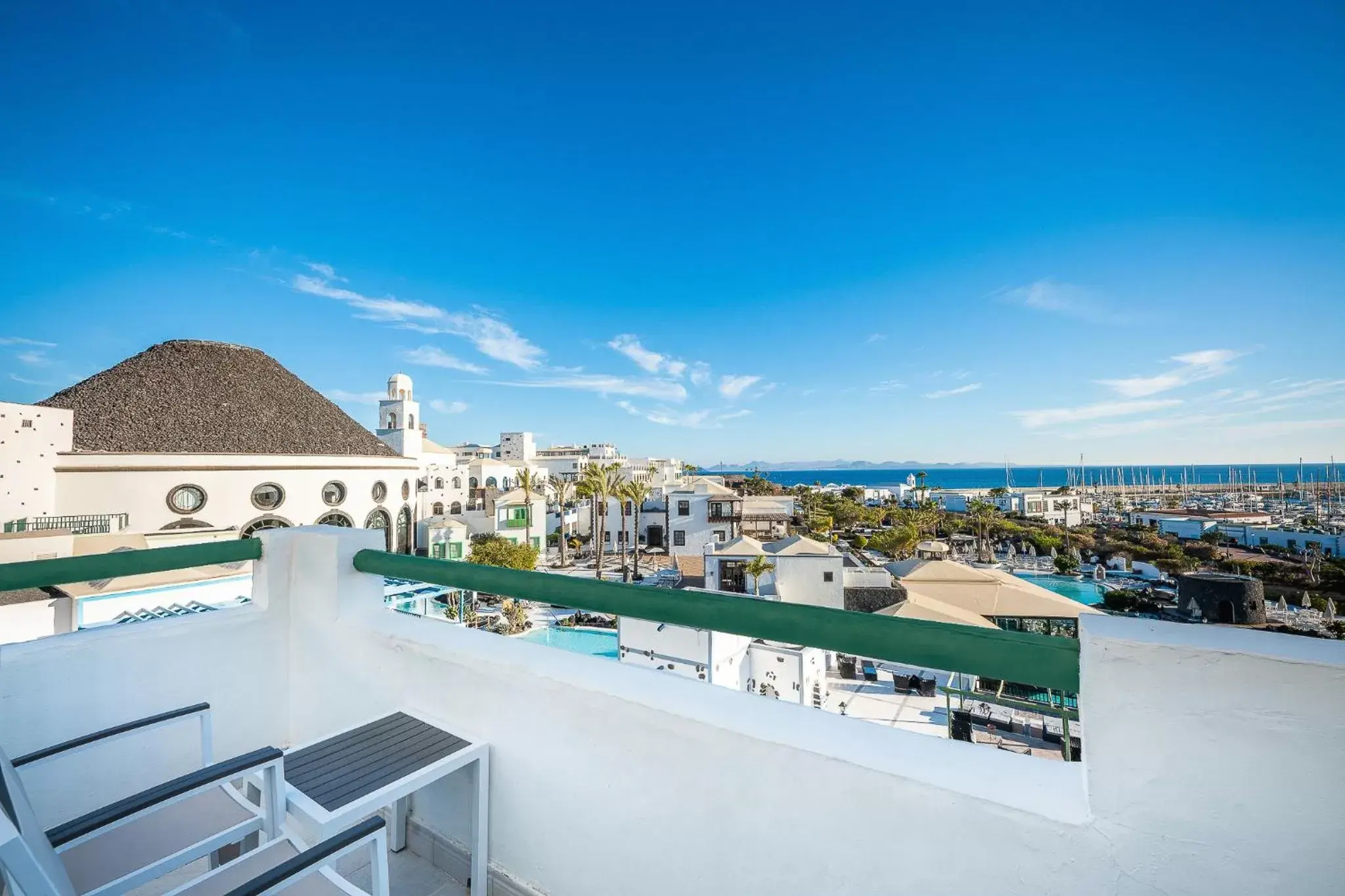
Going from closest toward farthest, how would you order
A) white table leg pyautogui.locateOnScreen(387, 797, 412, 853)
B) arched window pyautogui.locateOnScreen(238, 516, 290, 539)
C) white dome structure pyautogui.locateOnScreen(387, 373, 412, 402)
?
1. white table leg pyautogui.locateOnScreen(387, 797, 412, 853)
2. arched window pyautogui.locateOnScreen(238, 516, 290, 539)
3. white dome structure pyautogui.locateOnScreen(387, 373, 412, 402)

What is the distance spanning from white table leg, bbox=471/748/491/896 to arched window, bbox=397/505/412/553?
33923mm

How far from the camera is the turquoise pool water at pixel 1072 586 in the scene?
97.9 feet

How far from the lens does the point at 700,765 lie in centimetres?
131

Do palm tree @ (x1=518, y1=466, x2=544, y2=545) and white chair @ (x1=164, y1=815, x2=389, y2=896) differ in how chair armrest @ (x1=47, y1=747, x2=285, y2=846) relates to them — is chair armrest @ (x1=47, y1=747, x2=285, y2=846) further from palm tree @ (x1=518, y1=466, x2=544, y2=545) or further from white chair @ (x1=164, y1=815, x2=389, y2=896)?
palm tree @ (x1=518, y1=466, x2=544, y2=545)

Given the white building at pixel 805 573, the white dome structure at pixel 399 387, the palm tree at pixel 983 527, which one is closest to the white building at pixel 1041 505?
the palm tree at pixel 983 527

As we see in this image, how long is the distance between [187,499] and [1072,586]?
48.3 m

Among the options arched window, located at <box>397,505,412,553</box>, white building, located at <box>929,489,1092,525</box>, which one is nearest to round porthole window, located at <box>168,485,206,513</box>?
arched window, located at <box>397,505,412,553</box>

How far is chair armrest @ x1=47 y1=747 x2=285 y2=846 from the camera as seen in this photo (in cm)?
115

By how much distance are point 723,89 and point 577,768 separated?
84.2ft

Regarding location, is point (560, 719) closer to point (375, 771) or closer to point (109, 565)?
point (375, 771)

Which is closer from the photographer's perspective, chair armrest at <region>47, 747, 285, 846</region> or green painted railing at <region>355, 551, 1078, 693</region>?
green painted railing at <region>355, 551, 1078, 693</region>

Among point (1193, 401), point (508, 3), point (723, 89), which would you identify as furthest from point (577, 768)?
point (1193, 401)

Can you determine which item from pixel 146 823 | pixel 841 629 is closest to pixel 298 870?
pixel 146 823

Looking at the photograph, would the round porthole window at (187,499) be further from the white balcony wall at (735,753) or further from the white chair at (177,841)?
the white chair at (177,841)
